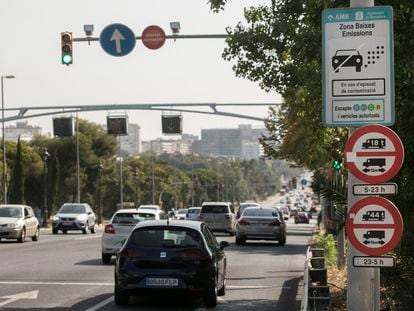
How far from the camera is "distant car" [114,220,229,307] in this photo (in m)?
14.7

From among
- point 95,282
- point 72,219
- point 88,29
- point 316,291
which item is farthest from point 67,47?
point 72,219

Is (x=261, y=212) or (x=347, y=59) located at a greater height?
(x=347, y=59)

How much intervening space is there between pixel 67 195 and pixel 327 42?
107 meters

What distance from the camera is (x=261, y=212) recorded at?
3738 centimetres

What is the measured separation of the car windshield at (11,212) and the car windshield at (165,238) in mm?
23176

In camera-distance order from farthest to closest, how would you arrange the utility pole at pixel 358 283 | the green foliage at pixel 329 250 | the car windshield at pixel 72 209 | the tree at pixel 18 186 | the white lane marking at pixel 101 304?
the tree at pixel 18 186, the car windshield at pixel 72 209, the green foliage at pixel 329 250, the white lane marking at pixel 101 304, the utility pole at pixel 358 283

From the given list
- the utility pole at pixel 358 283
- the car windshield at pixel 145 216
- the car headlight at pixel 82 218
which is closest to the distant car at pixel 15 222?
the car headlight at pixel 82 218

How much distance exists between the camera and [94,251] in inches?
1204

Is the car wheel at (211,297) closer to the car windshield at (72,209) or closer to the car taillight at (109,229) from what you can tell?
the car taillight at (109,229)

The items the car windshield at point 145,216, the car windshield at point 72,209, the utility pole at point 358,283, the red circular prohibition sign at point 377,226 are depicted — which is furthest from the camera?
the car windshield at point 72,209

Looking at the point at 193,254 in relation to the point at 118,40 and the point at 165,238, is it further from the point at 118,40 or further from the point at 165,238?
the point at 118,40

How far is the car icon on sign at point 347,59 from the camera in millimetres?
8258

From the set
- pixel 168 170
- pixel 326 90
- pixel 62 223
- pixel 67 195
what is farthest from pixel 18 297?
pixel 168 170

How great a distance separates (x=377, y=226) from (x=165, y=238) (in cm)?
767
